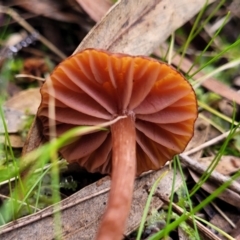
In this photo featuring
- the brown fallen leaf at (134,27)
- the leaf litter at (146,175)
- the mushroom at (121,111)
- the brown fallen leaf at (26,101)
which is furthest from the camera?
the brown fallen leaf at (26,101)

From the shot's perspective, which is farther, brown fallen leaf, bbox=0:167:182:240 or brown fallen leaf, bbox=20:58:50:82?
brown fallen leaf, bbox=20:58:50:82

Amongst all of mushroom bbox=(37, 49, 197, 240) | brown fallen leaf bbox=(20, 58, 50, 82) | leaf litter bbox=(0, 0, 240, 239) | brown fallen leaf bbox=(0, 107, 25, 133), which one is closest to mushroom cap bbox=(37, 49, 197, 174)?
mushroom bbox=(37, 49, 197, 240)

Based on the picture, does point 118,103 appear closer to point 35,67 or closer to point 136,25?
point 136,25

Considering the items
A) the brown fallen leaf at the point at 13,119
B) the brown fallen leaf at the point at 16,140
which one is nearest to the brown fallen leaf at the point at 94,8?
the brown fallen leaf at the point at 13,119

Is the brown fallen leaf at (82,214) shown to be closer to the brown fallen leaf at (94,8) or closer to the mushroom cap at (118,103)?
the mushroom cap at (118,103)

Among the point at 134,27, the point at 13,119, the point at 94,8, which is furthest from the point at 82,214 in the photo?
the point at 94,8

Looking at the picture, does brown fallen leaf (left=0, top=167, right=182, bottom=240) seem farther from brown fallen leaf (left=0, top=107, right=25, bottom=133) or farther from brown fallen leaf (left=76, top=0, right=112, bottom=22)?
brown fallen leaf (left=76, top=0, right=112, bottom=22)
